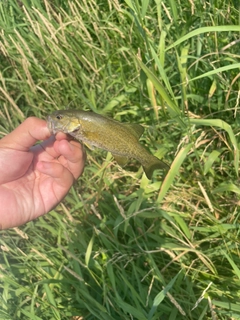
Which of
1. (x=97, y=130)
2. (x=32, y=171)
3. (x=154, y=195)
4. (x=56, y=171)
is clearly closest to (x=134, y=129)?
(x=97, y=130)

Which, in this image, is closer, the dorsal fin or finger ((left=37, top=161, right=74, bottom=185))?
the dorsal fin

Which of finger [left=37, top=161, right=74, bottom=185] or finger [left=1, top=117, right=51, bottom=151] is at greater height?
finger [left=1, top=117, right=51, bottom=151]

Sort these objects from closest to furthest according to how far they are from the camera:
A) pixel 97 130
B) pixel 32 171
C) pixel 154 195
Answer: pixel 97 130 < pixel 32 171 < pixel 154 195

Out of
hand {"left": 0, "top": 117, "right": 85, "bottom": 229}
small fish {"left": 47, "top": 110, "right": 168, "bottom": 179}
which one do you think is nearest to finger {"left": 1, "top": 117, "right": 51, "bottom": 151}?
hand {"left": 0, "top": 117, "right": 85, "bottom": 229}

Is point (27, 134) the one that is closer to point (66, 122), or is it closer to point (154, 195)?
point (66, 122)

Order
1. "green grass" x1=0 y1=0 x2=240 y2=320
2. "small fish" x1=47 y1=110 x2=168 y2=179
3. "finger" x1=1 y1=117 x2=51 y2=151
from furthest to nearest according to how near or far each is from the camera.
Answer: "green grass" x1=0 y1=0 x2=240 y2=320 → "finger" x1=1 y1=117 x2=51 y2=151 → "small fish" x1=47 y1=110 x2=168 y2=179

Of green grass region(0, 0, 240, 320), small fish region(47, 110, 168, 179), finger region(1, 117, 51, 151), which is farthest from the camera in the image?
green grass region(0, 0, 240, 320)

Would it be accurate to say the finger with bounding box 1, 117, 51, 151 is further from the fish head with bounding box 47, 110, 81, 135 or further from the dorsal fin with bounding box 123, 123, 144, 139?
the dorsal fin with bounding box 123, 123, 144, 139
